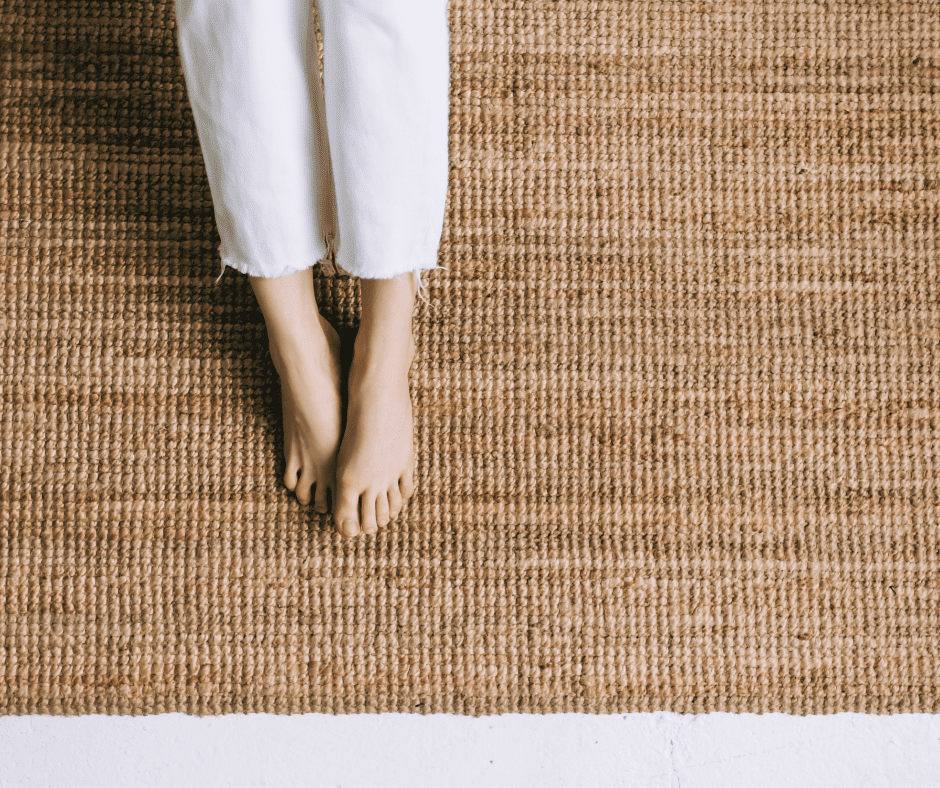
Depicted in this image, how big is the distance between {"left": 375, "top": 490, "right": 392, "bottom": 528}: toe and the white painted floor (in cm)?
22

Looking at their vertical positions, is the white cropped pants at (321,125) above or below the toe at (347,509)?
above

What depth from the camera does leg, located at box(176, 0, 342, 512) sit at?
478 mm

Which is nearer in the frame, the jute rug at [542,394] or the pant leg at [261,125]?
the pant leg at [261,125]

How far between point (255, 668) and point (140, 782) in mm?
186

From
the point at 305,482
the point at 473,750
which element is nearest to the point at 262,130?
the point at 305,482

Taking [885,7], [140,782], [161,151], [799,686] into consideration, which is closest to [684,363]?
[799,686]

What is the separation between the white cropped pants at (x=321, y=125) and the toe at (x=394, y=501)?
0.87 feet

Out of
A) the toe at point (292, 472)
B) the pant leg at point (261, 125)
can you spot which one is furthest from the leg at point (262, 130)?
the toe at point (292, 472)

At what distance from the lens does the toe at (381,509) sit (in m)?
0.73

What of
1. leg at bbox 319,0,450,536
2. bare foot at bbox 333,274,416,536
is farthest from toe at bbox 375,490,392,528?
leg at bbox 319,0,450,536

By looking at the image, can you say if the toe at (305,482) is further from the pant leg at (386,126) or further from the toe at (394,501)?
the pant leg at (386,126)

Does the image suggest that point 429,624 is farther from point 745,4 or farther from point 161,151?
point 745,4

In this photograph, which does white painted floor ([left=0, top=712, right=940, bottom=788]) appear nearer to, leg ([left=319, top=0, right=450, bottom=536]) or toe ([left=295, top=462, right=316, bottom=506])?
toe ([left=295, top=462, right=316, bottom=506])

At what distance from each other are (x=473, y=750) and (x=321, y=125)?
2.16ft
